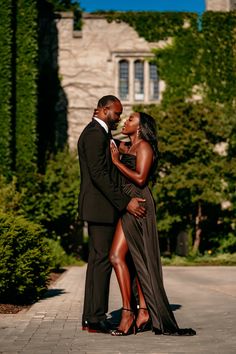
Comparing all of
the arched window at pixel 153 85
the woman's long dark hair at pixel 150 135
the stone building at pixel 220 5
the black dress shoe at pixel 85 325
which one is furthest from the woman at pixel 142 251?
the stone building at pixel 220 5

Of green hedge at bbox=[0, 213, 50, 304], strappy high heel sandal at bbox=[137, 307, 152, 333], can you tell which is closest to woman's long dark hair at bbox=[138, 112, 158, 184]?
strappy high heel sandal at bbox=[137, 307, 152, 333]

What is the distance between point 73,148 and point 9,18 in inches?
256

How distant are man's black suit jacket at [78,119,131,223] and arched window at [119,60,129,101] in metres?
20.6

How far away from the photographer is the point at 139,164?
20.4 ft

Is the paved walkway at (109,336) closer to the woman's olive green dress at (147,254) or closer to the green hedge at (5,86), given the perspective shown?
the woman's olive green dress at (147,254)

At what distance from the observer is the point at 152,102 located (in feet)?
86.8

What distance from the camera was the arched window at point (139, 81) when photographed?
2661 cm

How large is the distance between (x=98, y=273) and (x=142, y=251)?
45 cm

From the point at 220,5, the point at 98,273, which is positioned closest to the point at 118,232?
the point at 98,273

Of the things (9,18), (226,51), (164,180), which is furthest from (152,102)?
(9,18)

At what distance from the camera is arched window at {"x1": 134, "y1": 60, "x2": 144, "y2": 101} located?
26.6 meters

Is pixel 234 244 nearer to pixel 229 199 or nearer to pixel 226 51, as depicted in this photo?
pixel 229 199

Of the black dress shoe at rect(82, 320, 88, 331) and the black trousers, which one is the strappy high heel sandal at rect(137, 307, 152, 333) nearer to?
the black trousers

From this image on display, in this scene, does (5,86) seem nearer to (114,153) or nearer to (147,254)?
(114,153)
